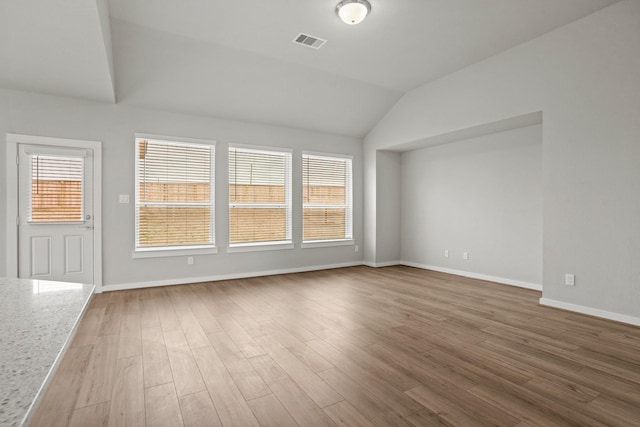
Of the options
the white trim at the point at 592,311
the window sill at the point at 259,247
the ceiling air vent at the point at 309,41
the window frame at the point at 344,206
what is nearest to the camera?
the white trim at the point at 592,311

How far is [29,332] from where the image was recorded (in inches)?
29.8

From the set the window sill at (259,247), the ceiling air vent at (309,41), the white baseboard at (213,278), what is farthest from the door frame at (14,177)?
the ceiling air vent at (309,41)

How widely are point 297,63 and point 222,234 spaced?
294cm

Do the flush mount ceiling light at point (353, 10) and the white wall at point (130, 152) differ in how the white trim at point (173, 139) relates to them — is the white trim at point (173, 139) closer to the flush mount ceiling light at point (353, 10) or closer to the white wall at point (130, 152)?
the white wall at point (130, 152)

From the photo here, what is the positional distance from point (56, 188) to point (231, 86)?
2.76m

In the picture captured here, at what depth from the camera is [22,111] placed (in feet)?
14.0

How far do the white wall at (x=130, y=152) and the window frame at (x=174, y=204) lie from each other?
0.07 meters

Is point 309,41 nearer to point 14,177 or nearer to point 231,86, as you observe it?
point 231,86

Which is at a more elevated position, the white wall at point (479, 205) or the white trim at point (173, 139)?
the white trim at point (173, 139)

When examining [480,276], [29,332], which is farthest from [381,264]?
[29,332]

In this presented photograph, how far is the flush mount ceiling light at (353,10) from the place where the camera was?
3410 mm

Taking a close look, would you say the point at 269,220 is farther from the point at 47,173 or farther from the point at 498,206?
the point at 498,206

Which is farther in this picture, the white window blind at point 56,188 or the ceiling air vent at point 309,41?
the white window blind at point 56,188

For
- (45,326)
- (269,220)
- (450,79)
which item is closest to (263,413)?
(45,326)
